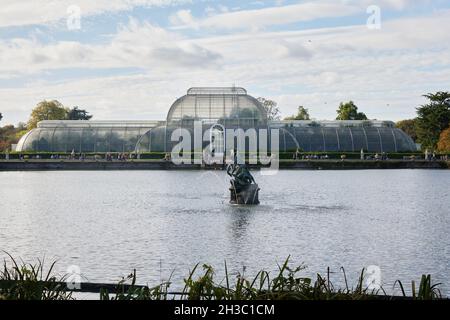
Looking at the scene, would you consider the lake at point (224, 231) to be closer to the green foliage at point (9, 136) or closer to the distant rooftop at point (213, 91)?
the distant rooftop at point (213, 91)

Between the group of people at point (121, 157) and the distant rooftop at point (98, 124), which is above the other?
the distant rooftop at point (98, 124)

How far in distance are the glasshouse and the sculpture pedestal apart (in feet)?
187

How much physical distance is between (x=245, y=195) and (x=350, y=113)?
315 ft

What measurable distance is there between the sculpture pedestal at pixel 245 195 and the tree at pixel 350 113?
94.7 meters

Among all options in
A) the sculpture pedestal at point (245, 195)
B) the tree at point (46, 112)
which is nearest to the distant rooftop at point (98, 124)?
the tree at point (46, 112)

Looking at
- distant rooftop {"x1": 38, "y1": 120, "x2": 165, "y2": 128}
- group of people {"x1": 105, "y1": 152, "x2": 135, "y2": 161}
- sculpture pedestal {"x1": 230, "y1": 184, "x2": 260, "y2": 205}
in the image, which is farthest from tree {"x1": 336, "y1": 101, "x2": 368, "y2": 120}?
sculpture pedestal {"x1": 230, "y1": 184, "x2": 260, "y2": 205}

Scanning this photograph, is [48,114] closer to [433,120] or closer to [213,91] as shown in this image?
[213,91]

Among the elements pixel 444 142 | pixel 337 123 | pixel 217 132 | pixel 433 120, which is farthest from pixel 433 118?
pixel 217 132

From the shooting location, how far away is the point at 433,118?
339 feet

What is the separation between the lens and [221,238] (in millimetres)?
22562

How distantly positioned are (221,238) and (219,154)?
6527 centimetres

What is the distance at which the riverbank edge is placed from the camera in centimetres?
7706

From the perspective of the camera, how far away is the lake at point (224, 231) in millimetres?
17656

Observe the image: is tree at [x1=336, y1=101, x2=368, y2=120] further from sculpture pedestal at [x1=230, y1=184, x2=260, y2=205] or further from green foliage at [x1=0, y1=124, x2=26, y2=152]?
sculpture pedestal at [x1=230, y1=184, x2=260, y2=205]
